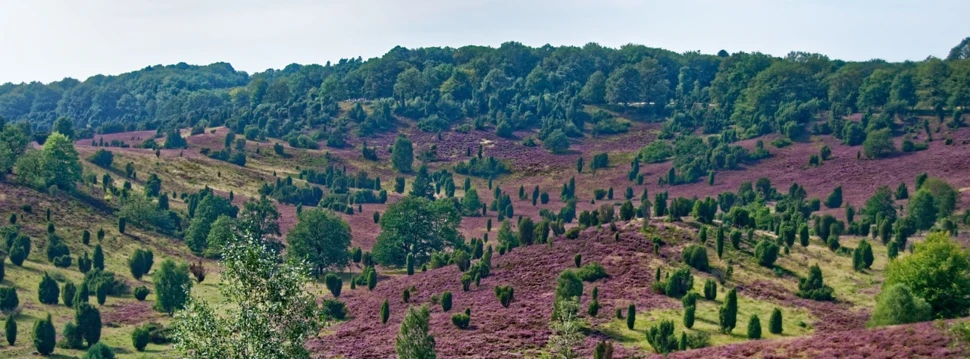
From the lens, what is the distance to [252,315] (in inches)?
1340

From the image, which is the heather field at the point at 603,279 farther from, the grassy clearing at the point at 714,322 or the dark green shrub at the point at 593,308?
the dark green shrub at the point at 593,308

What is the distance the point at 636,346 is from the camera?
6047cm

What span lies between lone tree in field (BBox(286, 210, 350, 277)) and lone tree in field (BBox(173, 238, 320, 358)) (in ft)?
209

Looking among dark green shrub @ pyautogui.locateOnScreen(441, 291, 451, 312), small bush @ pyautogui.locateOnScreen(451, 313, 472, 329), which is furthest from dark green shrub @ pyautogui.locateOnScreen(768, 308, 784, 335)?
dark green shrub @ pyautogui.locateOnScreen(441, 291, 451, 312)

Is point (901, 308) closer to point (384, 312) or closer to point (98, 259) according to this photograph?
point (384, 312)

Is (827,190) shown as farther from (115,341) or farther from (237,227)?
(115,341)

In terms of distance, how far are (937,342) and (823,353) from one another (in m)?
5.23

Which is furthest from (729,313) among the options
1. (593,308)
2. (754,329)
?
(593,308)

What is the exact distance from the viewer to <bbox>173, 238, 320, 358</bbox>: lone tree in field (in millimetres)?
33875

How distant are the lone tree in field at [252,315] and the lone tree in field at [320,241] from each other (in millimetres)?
63803

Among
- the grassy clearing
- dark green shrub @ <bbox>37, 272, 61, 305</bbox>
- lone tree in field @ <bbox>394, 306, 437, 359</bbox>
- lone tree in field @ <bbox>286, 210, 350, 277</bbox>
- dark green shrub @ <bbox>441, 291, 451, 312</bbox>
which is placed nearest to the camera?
lone tree in field @ <bbox>394, 306, 437, 359</bbox>

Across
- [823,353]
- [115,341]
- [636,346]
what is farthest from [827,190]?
[115,341]

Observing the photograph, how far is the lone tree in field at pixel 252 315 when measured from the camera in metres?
33.9

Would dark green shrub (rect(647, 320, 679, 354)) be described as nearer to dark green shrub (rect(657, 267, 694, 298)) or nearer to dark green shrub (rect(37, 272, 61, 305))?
dark green shrub (rect(657, 267, 694, 298))
